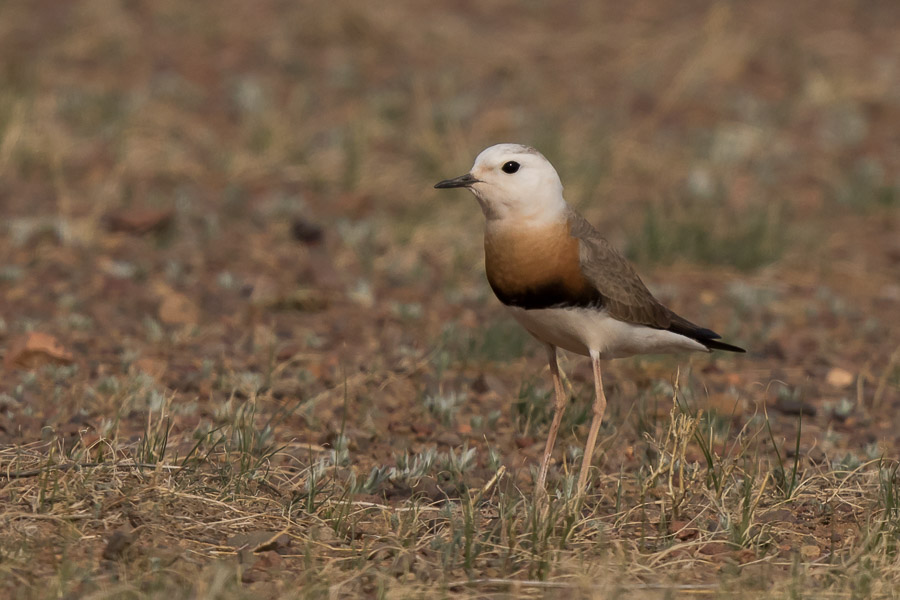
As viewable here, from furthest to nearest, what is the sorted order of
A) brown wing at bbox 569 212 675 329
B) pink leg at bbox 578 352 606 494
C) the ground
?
brown wing at bbox 569 212 675 329 < pink leg at bbox 578 352 606 494 < the ground

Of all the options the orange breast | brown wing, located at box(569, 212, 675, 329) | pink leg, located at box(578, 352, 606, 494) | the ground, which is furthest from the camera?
brown wing, located at box(569, 212, 675, 329)

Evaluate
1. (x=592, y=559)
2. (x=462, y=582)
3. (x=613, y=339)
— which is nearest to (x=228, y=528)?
(x=462, y=582)

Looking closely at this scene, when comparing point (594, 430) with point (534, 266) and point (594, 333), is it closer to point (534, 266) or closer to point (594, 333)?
point (594, 333)

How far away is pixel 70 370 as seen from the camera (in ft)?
20.3

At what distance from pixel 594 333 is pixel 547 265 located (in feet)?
1.25

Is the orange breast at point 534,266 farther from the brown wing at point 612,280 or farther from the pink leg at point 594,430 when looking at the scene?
the pink leg at point 594,430

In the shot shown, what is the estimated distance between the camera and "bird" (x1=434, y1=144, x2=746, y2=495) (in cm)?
527

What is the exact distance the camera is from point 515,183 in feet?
17.3

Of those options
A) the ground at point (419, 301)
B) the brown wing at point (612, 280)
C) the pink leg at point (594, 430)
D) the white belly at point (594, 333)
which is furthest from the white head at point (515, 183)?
the ground at point (419, 301)

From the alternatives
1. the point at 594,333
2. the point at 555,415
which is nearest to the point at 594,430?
the point at 555,415

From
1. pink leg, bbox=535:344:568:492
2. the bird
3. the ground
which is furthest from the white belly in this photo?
the ground

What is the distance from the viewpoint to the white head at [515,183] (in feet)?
17.4

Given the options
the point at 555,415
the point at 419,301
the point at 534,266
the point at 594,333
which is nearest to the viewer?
the point at 534,266

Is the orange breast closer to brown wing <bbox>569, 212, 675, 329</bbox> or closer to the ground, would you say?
brown wing <bbox>569, 212, 675, 329</bbox>
